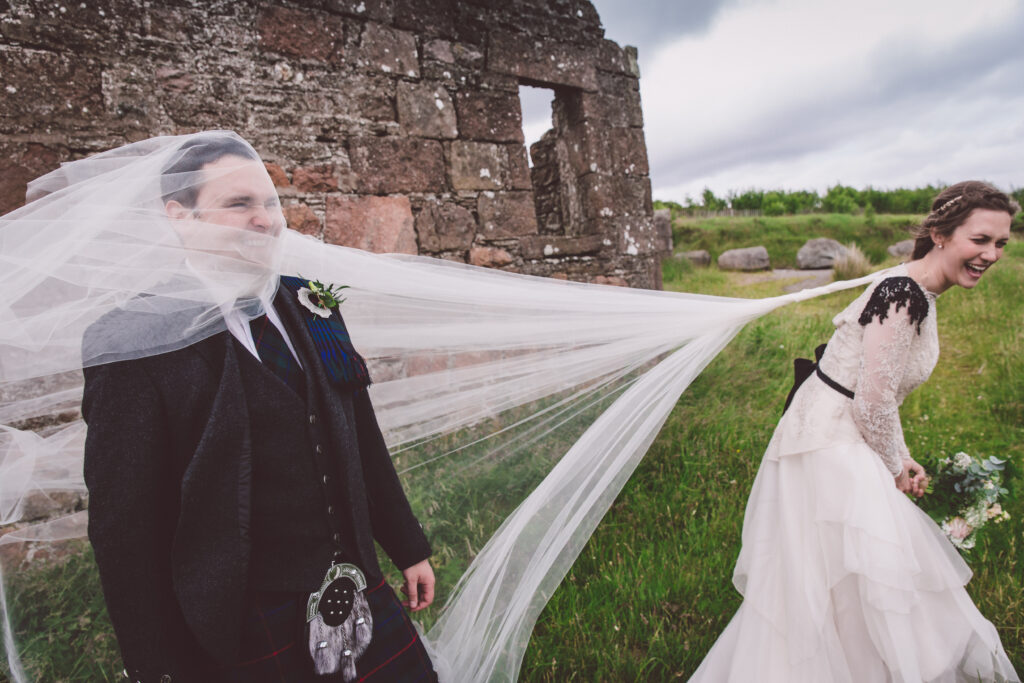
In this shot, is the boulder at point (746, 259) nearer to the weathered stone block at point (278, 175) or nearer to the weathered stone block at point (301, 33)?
the weathered stone block at point (301, 33)

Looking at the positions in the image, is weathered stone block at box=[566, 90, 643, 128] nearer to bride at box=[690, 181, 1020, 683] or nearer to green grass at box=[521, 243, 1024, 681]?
green grass at box=[521, 243, 1024, 681]

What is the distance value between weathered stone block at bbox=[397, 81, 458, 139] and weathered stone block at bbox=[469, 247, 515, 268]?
79 cm

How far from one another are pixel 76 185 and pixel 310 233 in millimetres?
2024

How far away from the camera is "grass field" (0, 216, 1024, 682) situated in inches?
69.4

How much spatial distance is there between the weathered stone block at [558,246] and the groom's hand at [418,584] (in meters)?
2.89

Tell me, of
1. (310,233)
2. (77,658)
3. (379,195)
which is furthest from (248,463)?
(379,195)

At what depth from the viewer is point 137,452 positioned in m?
1.02

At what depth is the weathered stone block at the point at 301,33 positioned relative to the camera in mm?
A: 3082

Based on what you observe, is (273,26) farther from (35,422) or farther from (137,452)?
(137,452)

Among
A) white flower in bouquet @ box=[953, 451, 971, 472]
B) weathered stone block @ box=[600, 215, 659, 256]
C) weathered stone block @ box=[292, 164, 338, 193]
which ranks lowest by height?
white flower in bouquet @ box=[953, 451, 971, 472]

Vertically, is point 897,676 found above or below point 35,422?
below

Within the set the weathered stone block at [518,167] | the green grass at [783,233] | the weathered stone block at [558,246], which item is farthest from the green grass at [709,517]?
the green grass at [783,233]

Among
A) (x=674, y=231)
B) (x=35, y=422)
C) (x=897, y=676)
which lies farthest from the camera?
(x=674, y=231)

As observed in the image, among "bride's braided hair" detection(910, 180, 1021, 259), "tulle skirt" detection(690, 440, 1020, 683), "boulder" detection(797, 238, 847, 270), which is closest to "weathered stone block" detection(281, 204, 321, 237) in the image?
"tulle skirt" detection(690, 440, 1020, 683)
